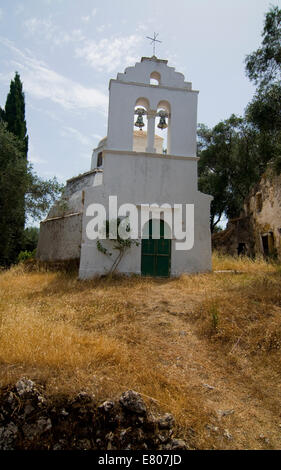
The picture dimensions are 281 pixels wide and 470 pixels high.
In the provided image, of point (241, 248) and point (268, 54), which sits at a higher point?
point (268, 54)

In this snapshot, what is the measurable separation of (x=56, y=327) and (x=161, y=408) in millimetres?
2420

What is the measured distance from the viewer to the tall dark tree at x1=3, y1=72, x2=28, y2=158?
63.7 ft

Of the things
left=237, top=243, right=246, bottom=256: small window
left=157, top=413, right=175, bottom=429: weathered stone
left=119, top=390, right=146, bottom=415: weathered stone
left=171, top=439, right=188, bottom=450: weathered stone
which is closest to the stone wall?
left=237, top=243, right=246, bottom=256: small window

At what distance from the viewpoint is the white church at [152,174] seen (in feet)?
34.8

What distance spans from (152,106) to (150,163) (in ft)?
6.94

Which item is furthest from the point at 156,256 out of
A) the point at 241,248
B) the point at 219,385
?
the point at 241,248

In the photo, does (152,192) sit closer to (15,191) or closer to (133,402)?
(15,191)

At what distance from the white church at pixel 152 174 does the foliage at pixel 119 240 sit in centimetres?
15

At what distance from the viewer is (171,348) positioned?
18.0ft

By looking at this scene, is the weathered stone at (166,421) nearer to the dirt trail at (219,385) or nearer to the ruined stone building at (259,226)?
the dirt trail at (219,385)

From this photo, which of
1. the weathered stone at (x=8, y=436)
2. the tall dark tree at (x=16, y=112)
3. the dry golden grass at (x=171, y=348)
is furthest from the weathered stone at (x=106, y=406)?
the tall dark tree at (x=16, y=112)

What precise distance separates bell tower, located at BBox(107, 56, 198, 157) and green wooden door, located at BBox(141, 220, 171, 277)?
3.03 meters
